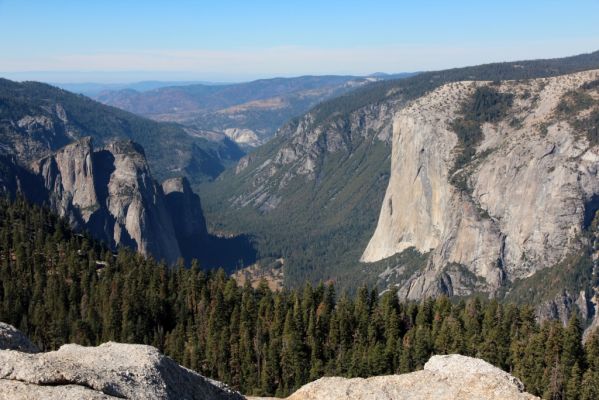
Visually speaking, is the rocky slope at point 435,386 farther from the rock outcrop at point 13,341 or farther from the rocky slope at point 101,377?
the rock outcrop at point 13,341

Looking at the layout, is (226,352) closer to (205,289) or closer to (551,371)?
(205,289)

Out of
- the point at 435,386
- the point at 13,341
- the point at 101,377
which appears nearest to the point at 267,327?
the point at 435,386

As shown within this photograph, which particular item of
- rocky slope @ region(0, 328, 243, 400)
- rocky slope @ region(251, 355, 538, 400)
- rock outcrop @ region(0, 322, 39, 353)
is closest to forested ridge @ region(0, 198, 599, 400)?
rocky slope @ region(251, 355, 538, 400)

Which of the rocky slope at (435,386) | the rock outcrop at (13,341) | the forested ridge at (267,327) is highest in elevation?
the rock outcrop at (13,341)

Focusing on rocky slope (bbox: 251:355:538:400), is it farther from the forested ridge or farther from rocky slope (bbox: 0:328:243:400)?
the forested ridge

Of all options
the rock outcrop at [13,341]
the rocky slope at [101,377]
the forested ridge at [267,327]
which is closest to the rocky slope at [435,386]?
the rocky slope at [101,377]

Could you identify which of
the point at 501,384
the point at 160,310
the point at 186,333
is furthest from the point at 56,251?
the point at 501,384

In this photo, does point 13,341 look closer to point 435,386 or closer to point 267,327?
point 435,386

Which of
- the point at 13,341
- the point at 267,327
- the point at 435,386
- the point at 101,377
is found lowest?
the point at 267,327
